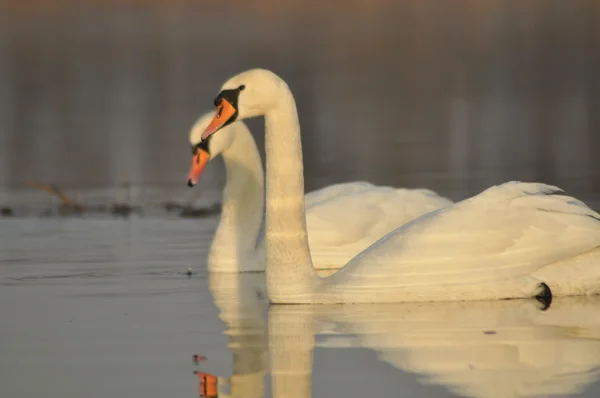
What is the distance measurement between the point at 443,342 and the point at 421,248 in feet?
4.78

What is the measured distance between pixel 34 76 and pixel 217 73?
5.86 m

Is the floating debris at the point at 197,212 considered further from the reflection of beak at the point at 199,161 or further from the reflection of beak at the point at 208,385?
the reflection of beak at the point at 208,385

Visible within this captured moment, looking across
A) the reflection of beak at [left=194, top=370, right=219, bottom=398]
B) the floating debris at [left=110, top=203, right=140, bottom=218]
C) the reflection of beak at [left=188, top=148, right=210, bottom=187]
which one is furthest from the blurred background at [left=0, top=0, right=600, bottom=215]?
the reflection of beak at [left=194, top=370, right=219, bottom=398]

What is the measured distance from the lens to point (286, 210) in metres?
9.98

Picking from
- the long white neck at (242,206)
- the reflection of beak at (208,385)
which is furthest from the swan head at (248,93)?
the long white neck at (242,206)

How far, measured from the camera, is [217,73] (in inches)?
1618

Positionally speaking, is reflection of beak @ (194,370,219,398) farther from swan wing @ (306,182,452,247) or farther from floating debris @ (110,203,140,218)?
floating debris @ (110,203,140,218)

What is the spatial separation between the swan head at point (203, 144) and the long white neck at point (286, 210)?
1.63m

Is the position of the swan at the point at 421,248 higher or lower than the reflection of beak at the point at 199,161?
lower

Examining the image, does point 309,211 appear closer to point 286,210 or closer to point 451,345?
point 286,210

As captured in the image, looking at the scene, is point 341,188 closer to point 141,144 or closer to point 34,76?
point 141,144

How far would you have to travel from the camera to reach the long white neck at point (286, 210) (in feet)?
32.4

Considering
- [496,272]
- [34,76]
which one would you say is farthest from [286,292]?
[34,76]

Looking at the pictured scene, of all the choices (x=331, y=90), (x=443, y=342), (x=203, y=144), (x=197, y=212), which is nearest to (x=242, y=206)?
(x=203, y=144)
